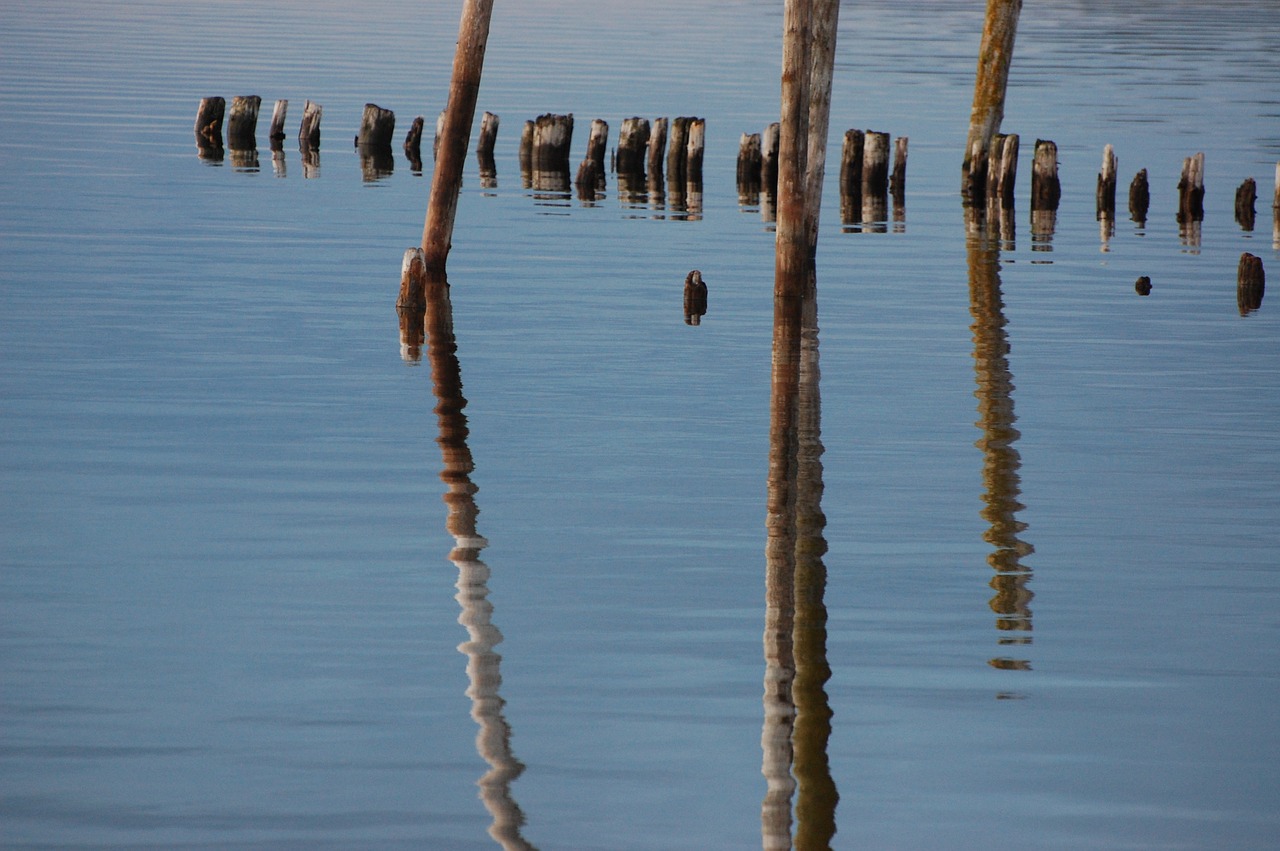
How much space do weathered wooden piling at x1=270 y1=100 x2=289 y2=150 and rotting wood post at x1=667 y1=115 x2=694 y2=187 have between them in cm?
763

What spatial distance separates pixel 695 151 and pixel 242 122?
8.95 m

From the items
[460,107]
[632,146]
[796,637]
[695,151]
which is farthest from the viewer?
[632,146]

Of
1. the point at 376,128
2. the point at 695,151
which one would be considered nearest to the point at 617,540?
the point at 695,151

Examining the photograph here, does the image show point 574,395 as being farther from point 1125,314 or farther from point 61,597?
point 1125,314

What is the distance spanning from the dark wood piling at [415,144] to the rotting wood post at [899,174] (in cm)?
875

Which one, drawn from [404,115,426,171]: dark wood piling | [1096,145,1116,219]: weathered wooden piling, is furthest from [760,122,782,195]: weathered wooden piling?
[404,115,426,171]: dark wood piling

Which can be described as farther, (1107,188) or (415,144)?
(415,144)

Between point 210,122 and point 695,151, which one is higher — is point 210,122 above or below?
above

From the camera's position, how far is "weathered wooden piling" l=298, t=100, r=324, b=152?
31.2m

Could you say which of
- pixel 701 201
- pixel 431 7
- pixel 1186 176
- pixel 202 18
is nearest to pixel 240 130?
pixel 701 201

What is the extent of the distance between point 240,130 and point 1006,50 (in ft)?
46.6

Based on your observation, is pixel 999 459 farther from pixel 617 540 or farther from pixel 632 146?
pixel 632 146

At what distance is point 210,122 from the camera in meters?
32.0

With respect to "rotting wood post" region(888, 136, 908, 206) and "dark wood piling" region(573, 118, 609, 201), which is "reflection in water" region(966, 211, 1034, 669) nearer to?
"rotting wood post" region(888, 136, 908, 206)
